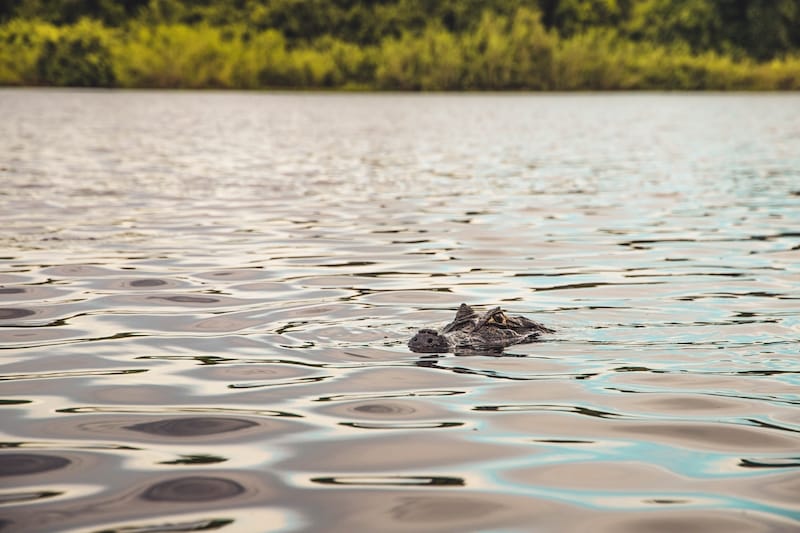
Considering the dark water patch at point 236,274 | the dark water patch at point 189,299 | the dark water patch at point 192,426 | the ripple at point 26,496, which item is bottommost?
the dark water patch at point 236,274

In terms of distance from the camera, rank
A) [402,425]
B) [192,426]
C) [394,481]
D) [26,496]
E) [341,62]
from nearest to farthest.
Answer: [26,496] → [394,481] → [192,426] → [402,425] → [341,62]

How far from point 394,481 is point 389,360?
2.70 m

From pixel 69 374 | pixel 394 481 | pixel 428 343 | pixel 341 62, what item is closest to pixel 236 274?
pixel 428 343

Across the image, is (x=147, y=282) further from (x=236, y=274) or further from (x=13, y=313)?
(x=13, y=313)

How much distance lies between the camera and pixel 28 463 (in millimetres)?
6121

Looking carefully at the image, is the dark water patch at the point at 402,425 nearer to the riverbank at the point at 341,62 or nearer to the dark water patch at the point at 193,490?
the dark water patch at the point at 193,490

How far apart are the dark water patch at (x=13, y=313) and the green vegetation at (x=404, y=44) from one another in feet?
232

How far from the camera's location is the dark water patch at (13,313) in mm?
10142

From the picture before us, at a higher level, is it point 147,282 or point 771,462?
point 771,462

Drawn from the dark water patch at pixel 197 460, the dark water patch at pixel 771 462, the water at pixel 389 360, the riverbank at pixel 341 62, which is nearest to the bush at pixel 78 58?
the riverbank at pixel 341 62

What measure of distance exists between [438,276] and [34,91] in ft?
234

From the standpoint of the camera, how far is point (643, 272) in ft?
42.1

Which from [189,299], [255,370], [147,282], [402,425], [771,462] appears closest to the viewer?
[771,462]

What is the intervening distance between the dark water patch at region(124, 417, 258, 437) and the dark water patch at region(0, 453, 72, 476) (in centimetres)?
65
